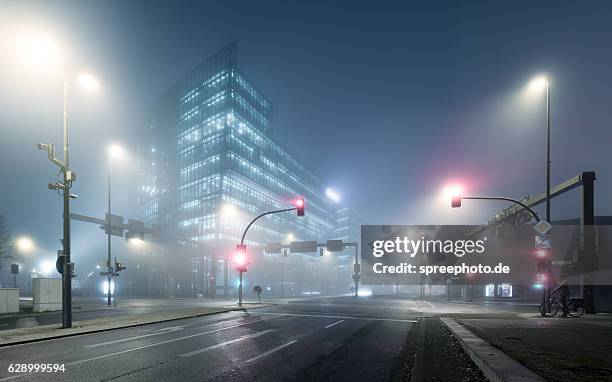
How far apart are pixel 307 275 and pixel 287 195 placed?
23202 millimetres

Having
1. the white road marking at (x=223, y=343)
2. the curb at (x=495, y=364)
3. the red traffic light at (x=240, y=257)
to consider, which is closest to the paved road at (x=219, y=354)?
the white road marking at (x=223, y=343)

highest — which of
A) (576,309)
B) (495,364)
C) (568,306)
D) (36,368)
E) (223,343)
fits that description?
(495,364)

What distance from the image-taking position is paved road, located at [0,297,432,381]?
7.92 metres

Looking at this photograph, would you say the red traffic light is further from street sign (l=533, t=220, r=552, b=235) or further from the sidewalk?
the sidewalk

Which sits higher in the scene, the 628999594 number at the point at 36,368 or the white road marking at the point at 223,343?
the 628999594 number at the point at 36,368

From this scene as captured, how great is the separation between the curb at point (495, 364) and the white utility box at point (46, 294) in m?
28.0

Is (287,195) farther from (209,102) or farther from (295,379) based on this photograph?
(295,379)

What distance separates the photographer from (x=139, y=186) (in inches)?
4085

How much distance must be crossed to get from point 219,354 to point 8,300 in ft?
76.5

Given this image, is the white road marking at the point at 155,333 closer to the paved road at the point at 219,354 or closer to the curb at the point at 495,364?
the paved road at the point at 219,354

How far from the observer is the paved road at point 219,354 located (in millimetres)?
7922

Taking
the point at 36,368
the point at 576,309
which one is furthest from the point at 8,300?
the point at 576,309

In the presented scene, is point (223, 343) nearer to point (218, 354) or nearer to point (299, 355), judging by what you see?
point (218, 354)

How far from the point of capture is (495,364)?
7.18 metres
